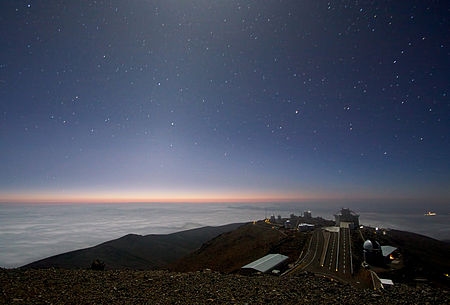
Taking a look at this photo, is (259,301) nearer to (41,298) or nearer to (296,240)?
(41,298)

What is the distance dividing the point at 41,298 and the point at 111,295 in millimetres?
2563

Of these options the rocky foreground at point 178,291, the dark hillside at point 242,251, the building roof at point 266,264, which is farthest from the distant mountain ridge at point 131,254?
the rocky foreground at point 178,291

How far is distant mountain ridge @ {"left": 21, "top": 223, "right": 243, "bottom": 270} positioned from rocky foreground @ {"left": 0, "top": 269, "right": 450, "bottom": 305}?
9906 centimetres

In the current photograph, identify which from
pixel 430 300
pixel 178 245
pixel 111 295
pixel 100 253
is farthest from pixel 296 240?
pixel 178 245

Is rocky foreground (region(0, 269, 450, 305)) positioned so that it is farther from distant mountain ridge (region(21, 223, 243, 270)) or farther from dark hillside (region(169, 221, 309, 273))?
distant mountain ridge (region(21, 223, 243, 270))

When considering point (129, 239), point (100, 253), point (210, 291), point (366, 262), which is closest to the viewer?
point (210, 291)

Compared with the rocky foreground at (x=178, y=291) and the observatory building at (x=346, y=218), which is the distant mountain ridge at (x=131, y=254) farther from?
the rocky foreground at (x=178, y=291)

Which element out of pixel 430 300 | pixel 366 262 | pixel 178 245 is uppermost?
pixel 430 300

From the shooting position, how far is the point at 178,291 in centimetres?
1141

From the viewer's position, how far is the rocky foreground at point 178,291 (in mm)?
10102

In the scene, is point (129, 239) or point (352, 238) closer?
point (352, 238)

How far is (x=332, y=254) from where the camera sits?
46.6m

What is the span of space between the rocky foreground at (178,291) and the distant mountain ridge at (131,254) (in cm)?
9906

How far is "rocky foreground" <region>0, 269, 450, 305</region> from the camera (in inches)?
398
